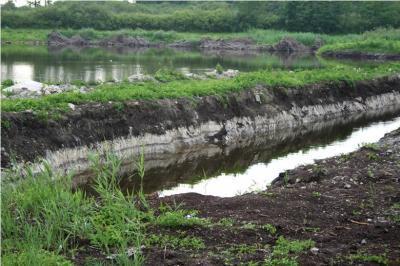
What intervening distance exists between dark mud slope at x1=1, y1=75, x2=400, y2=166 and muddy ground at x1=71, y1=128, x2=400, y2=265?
4130 millimetres

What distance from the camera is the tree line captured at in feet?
324

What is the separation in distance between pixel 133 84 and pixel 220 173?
7857 millimetres

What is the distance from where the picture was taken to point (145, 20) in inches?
4345

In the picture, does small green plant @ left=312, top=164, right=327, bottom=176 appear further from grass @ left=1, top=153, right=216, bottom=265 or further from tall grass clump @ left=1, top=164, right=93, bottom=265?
tall grass clump @ left=1, top=164, right=93, bottom=265

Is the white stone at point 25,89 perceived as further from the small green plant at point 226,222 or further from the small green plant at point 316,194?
the small green plant at point 226,222

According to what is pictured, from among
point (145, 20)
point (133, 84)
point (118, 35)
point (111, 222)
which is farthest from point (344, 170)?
point (145, 20)

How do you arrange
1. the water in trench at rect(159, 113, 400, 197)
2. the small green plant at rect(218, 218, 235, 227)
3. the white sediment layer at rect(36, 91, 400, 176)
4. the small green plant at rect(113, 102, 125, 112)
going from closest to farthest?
the small green plant at rect(218, 218, 235, 227), the water in trench at rect(159, 113, 400, 197), the white sediment layer at rect(36, 91, 400, 176), the small green plant at rect(113, 102, 125, 112)

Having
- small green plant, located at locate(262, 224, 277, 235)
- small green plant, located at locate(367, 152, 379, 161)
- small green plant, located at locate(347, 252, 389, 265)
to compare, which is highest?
small green plant, located at locate(347, 252, 389, 265)

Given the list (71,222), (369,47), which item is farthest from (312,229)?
(369,47)

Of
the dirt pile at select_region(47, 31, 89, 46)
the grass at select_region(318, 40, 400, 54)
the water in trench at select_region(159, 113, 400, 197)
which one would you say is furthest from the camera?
the dirt pile at select_region(47, 31, 89, 46)

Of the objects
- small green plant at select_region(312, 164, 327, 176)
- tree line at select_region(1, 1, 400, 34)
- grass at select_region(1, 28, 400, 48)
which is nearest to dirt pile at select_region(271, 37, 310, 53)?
grass at select_region(1, 28, 400, 48)

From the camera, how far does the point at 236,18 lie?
109500mm

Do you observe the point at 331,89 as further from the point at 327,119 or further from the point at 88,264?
the point at 88,264

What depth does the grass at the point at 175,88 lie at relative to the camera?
19344mm
